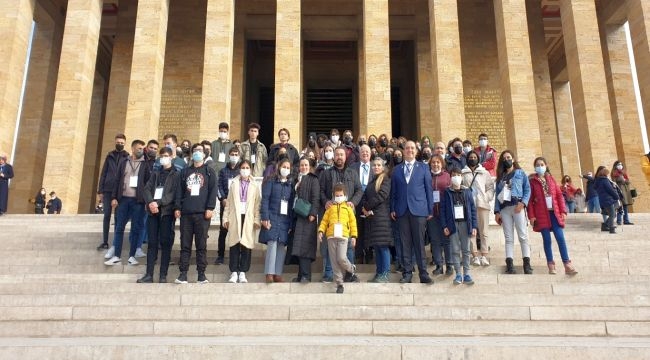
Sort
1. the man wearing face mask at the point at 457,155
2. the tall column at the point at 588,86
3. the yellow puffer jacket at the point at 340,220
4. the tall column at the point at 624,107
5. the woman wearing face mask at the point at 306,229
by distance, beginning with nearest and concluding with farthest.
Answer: the yellow puffer jacket at the point at 340,220, the woman wearing face mask at the point at 306,229, the man wearing face mask at the point at 457,155, the tall column at the point at 588,86, the tall column at the point at 624,107

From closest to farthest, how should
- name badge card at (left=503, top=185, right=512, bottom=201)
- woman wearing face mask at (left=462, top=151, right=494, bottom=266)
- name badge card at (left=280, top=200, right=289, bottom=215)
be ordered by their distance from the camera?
name badge card at (left=280, top=200, right=289, bottom=215) → name badge card at (left=503, top=185, right=512, bottom=201) → woman wearing face mask at (left=462, top=151, right=494, bottom=266)

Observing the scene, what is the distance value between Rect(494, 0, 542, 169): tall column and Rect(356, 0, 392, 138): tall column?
400 cm

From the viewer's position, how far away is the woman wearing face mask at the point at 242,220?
7.39 meters

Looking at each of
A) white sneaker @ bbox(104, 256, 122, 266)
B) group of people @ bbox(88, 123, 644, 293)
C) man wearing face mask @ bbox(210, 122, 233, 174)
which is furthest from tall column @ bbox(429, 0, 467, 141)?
white sneaker @ bbox(104, 256, 122, 266)

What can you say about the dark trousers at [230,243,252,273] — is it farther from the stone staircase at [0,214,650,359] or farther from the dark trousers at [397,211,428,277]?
the dark trousers at [397,211,428,277]

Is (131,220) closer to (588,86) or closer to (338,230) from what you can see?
(338,230)

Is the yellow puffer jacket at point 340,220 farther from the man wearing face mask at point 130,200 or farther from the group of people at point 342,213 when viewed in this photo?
the man wearing face mask at point 130,200

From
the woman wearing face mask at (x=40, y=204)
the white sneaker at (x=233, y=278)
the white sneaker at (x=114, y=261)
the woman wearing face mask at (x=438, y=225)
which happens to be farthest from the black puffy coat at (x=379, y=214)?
the woman wearing face mask at (x=40, y=204)

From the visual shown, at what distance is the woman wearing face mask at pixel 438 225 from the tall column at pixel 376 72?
25.4ft

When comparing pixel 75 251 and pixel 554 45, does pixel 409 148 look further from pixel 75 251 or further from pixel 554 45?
pixel 554 45

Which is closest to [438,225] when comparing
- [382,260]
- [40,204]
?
[382,260]

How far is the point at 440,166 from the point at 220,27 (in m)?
11.8

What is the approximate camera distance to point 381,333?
5.78m

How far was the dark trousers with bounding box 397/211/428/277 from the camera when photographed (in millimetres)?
7148
